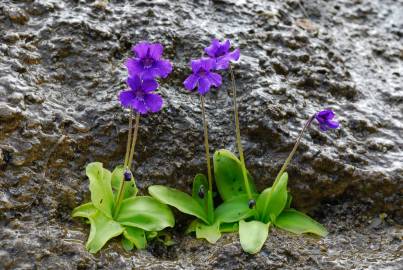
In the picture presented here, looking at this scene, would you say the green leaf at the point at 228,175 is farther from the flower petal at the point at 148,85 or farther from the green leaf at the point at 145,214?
the flower petal at the point at 148,85

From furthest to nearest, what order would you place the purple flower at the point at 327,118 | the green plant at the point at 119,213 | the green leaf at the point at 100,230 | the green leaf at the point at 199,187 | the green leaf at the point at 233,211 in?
the green leaf at the point at 199,187 < the green leaf at the point at 233,211 < the purple flower at the point at 327,118 < the green plant at the point at 119,213 < the green leaf at the point at 100,230

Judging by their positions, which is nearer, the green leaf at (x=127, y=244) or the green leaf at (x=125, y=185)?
the green leaf at (x=127, y=244)

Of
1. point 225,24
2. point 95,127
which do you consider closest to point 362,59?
point 225,24

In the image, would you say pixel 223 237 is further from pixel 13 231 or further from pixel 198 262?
pixel 13 231

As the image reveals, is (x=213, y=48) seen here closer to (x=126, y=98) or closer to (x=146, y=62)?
(x=146, y=62)

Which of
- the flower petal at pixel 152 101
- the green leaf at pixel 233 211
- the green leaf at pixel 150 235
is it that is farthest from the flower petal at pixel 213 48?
the green leaf at pixel 150 235

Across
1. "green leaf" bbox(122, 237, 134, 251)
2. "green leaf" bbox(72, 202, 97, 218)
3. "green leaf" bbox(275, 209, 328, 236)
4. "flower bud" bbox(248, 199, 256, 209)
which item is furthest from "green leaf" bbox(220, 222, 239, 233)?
"green leaf" bbox(72, 202, 97, 218)

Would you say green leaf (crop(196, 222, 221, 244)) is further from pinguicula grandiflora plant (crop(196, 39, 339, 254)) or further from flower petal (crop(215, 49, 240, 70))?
flower petal (crop(215, 49, 240, 70))
